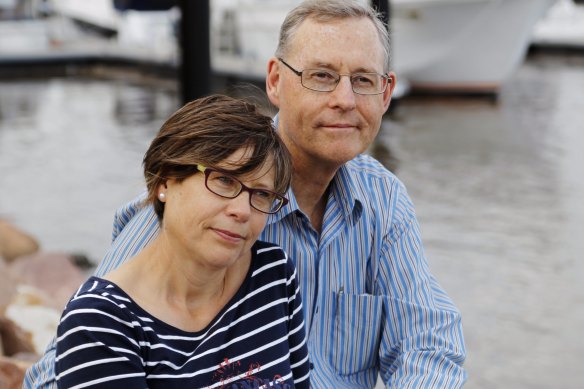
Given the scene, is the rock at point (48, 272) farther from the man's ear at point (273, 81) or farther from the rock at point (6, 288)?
the man's ear at point (273, 81)

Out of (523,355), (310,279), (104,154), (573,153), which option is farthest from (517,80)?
(310,279)

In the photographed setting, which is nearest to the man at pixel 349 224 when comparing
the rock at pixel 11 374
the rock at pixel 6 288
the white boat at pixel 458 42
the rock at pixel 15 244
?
the rock at pixel 11 374

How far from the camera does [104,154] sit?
1251cm

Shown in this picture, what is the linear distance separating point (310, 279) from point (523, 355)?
366cm

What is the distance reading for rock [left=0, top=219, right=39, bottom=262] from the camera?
7.22 metres

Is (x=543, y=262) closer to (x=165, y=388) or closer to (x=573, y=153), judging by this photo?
(x=573, y=153)

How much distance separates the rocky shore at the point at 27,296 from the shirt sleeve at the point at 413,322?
6.27ft

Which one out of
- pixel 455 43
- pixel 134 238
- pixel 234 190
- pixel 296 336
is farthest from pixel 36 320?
pixel 455 43

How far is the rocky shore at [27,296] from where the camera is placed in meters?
4.68

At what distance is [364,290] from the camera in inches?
94.9

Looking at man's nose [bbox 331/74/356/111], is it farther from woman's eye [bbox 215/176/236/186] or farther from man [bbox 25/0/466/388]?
woman's eye [bbox 215/176/236/186]

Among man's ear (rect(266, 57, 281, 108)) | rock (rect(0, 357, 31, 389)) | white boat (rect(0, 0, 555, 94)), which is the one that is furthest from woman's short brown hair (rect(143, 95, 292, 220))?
white boat (rect(0, 0, 555, 94))

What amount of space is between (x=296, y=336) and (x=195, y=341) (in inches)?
10.6

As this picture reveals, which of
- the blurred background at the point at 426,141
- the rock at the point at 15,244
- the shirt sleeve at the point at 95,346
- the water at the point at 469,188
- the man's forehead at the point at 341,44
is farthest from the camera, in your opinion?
the rock at the point at 15,244
